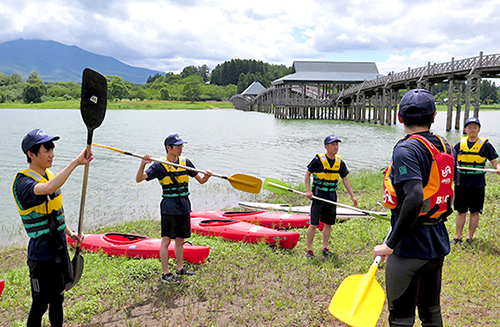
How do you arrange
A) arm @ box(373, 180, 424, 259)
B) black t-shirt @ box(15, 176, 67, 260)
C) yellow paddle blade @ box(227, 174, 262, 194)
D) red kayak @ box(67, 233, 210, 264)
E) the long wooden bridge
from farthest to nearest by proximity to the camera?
the long wooden bridge < yellow paddle blade @ box(227, 174, 262, 194) < red kayak @ box(67, 233, 210, 264) < black t-shirt @ box(15, 176, 67, 260) < arm @ box(373, 180, 424, 259)

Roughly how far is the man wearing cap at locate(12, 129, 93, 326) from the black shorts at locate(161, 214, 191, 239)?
1.70 metres

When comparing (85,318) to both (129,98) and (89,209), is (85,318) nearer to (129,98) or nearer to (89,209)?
(89,209)

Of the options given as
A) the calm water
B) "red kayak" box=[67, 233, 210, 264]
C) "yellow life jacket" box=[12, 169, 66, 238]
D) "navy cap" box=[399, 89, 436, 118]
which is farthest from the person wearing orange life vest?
the calm water

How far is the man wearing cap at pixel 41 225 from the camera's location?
129 inches

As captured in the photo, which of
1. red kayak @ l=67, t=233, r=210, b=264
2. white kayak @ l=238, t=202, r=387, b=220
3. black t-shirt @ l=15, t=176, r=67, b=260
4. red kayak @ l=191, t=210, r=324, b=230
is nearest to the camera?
black t-shirt @ l=15, t=176, r=67, b=260

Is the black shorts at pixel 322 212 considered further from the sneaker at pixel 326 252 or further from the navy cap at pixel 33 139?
the navy cap at pixel 33 139

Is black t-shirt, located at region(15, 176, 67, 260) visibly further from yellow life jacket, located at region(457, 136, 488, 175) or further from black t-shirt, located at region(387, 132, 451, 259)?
yellow life jacket, located at region(457, 136, 488, 175)

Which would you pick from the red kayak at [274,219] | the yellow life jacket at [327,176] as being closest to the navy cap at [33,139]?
the yellow life jacket at [327,176]

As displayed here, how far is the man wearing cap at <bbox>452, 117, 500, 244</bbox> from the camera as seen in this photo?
5926 mm

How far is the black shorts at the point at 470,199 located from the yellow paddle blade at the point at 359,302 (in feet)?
12.7

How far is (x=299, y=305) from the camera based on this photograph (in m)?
4.47

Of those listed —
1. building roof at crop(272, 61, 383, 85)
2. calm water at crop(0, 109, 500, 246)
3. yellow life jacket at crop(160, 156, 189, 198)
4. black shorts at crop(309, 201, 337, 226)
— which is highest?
building roof at crop(272, 61, 383, 85)

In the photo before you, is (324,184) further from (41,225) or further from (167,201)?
(41,225)

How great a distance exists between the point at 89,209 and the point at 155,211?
201 cm
